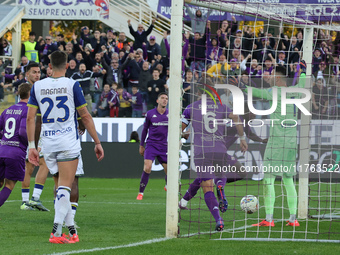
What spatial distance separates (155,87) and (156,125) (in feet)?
20.4

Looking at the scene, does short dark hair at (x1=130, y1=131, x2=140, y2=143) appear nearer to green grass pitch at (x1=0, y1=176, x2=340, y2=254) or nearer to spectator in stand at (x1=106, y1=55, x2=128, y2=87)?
spectator in stand at (x1=106, y1=55, x2=128, y2=87)

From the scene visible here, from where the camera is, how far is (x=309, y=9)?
947 cm

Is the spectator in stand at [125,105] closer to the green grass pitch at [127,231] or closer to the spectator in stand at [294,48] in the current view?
the green grass pitch at [127,231]

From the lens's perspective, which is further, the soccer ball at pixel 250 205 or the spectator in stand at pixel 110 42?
the spectator in stand at pixel 110 42

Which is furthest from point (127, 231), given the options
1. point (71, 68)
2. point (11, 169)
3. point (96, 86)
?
point (71, 68)

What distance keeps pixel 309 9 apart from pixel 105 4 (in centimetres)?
1543

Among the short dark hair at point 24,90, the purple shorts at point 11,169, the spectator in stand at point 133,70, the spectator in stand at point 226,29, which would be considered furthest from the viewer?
the spectator in stand at point 133,70

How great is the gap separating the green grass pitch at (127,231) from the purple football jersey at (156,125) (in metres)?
1.24

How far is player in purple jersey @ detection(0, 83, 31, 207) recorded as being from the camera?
371 inches

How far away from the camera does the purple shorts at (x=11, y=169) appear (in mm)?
9398

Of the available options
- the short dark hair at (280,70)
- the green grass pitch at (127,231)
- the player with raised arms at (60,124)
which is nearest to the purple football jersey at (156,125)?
the green grass pitch at (127,231)

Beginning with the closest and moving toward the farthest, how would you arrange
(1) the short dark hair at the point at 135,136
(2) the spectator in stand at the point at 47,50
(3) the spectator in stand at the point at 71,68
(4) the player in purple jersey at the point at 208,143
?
1. (4) the player in purple jersey at the point at 208,143
2. (1) the short dark hair at the point at 135,136
3. (3) the spectator in stand at the point at 71,68
4. (2) the spectator in stand at the point at 47,50

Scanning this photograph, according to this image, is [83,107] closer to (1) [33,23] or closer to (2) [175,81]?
(2) [175,81]

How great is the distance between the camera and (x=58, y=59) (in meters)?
7.16
